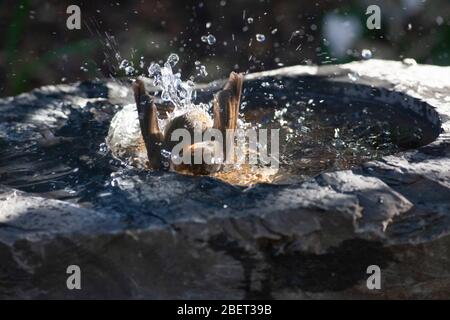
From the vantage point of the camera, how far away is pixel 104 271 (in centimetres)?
174

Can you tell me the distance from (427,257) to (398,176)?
0.23m

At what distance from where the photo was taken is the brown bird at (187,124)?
2036 millimetres

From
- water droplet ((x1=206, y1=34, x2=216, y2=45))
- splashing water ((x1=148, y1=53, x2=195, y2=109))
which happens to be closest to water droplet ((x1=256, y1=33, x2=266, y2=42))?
water droplet ((x1=206, y1=34, x2=216, y2=45))

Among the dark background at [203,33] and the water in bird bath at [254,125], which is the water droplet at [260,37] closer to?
the dark background at [203,33]

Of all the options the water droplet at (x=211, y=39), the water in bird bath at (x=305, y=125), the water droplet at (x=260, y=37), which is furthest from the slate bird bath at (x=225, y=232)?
the water droplet at (x=260, y=37)

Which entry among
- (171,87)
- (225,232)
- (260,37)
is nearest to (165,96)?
(171,87)

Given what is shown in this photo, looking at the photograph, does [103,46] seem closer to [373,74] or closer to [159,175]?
[373,74]

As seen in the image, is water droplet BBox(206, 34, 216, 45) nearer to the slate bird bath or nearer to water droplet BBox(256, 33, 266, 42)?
water droplet BBox(256, 33, 266, 42)

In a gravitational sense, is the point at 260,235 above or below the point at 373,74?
below

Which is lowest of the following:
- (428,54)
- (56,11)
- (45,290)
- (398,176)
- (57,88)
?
(45,290)

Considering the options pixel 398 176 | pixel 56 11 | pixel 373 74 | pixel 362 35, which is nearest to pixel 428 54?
pixel 362 35

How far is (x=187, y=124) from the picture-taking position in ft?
7.27

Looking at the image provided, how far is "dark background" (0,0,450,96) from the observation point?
14.8ft

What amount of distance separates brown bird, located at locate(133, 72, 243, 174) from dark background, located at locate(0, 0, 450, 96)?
2.37 metres
